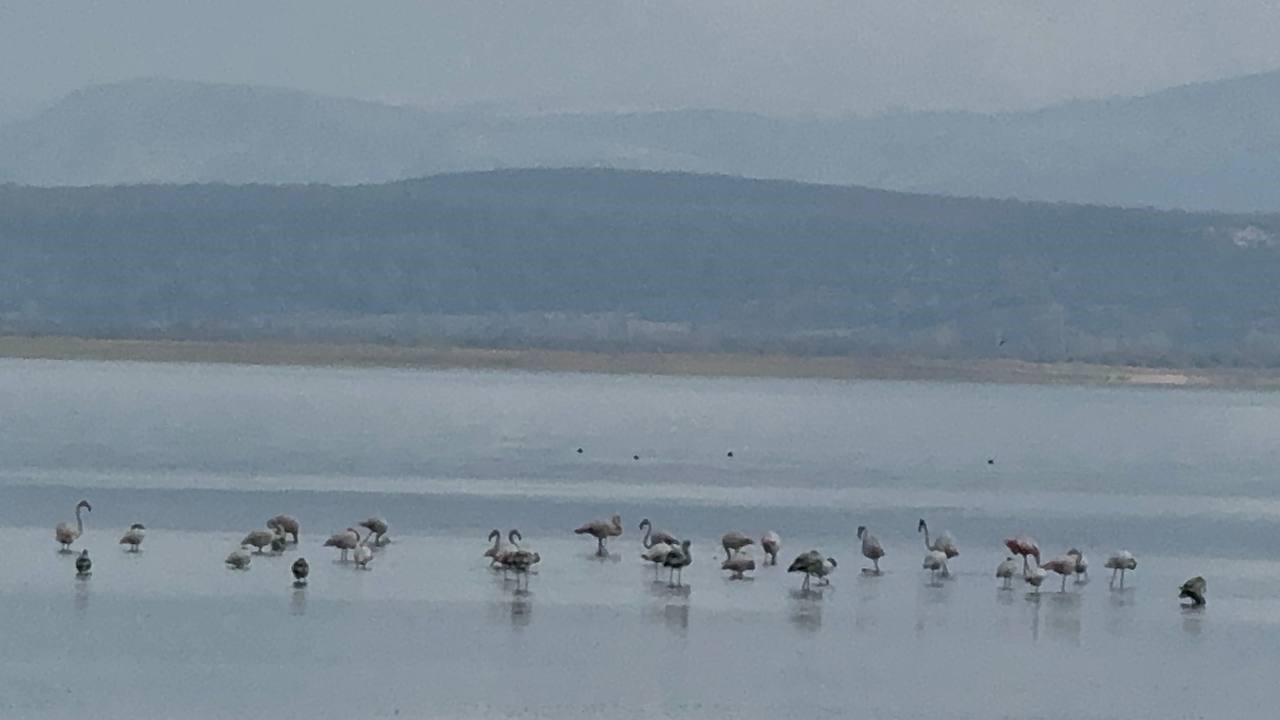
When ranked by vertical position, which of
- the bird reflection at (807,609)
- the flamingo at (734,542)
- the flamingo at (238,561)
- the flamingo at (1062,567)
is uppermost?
the flamingo at (734,542)

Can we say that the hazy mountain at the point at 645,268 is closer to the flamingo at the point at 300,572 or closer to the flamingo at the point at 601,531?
the flamingo at the point at 601,531

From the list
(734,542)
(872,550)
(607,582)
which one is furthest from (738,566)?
(872,550)

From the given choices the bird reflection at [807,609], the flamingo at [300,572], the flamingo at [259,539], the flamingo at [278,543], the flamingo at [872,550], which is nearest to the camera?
the bird reflection at [807,609]

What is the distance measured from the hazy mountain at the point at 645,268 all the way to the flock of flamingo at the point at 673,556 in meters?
86.9

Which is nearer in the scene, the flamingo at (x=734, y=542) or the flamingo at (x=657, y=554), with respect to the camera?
the flamingo at (x=657, y=554)

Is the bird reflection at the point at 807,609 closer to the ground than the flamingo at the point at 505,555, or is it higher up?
closer to the ground

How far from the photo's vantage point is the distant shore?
9488cm

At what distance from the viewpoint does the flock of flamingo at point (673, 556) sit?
20781mm

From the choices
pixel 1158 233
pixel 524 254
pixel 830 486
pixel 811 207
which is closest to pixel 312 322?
pixel 524 254

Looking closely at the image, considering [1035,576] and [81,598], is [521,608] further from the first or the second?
[1035,576]

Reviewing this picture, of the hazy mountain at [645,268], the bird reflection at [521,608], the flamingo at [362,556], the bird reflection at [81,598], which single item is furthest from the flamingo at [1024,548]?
the hazy mountain at [645,268]

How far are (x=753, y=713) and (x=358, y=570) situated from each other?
6.86m

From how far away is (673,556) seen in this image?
2081cm

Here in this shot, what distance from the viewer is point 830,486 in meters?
34.1
